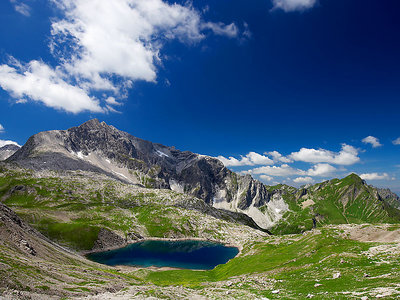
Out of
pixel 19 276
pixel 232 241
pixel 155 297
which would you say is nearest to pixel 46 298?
pixel 19 276

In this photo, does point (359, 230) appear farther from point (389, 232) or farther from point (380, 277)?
point (380, 277)

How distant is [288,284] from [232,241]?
520 ft

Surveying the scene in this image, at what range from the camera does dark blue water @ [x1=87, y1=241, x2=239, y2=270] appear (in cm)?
12238

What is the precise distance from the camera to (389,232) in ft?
229

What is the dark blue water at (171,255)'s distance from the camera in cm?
12238

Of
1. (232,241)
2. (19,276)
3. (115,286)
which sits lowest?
(232,241)

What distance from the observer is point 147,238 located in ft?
580

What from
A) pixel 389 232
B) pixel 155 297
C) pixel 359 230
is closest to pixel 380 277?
pixel 155 297

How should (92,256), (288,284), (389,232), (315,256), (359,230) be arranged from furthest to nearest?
(92,256) → (359,230) → (389,232) → (315,256) → (288,284)

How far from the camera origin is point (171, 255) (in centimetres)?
14325

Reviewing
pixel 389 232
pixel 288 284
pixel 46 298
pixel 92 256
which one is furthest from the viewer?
pixel 92 256

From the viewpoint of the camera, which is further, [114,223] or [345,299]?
[114,223]

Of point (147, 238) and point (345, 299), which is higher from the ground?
point (345, 299)

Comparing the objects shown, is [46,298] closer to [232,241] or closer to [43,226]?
[43,226]
